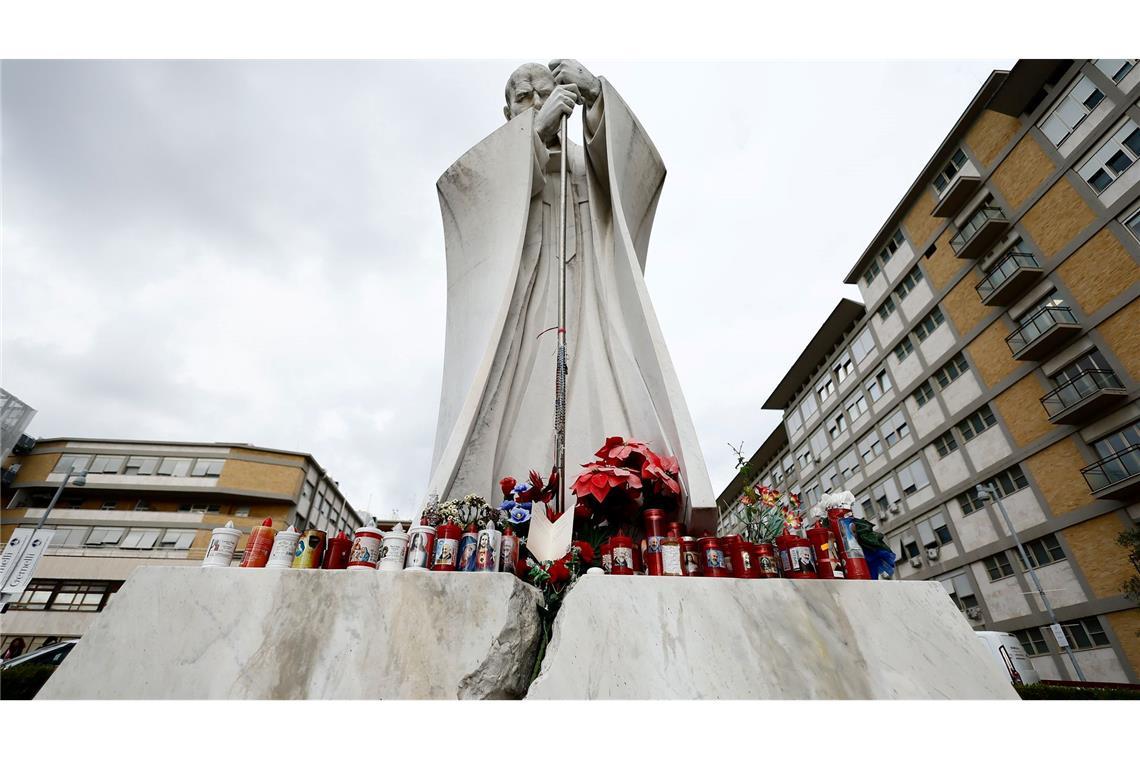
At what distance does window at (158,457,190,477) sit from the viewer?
2480 cm

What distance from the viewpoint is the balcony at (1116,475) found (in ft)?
32.9

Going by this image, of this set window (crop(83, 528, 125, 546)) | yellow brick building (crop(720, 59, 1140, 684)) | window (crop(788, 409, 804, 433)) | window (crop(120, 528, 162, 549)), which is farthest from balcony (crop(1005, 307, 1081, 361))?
window (crop(83, 528, 125, 546))

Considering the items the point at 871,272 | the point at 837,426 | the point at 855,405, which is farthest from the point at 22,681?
the point at 871,272

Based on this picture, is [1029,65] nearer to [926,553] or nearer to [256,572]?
[926,553]

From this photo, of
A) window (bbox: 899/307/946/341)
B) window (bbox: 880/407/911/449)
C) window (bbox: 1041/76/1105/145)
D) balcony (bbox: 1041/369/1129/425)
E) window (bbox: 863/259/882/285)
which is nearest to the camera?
balcony (bbox: 1041/369/1129/425)

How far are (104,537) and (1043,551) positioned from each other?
33.5 m

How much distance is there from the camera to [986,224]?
1381cm

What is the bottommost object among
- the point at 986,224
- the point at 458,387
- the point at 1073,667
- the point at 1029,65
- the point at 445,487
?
the point at 1073,667

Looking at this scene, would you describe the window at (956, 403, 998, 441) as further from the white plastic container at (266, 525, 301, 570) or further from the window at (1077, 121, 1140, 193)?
the white plastic container at (266, 525, 301, 570)

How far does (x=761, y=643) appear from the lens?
1.54 metres

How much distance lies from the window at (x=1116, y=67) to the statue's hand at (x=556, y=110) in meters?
14.4

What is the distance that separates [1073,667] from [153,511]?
107 ft

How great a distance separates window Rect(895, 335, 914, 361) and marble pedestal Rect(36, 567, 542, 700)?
19.7 m

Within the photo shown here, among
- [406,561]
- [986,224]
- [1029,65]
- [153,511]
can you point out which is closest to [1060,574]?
[986,224]
